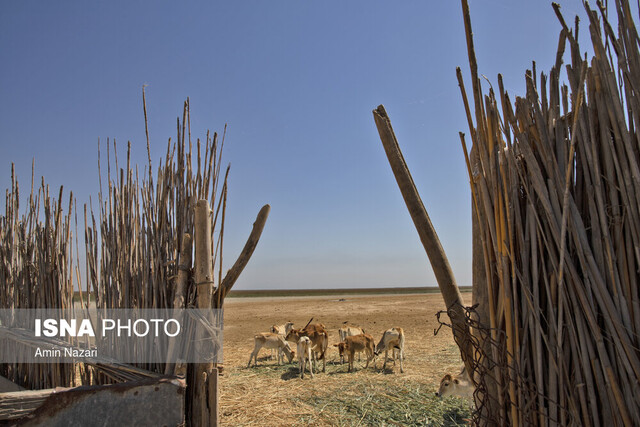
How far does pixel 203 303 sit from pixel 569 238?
9.12 ft

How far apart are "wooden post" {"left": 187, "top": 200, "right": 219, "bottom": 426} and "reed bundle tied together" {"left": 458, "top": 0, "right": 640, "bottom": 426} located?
2.33m

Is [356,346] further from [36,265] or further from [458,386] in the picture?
[36,265]

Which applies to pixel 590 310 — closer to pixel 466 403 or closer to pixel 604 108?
pixel 604 108

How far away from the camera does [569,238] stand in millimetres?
1964

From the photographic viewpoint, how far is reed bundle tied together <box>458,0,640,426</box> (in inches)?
72.5

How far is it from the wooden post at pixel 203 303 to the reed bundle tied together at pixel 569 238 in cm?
233

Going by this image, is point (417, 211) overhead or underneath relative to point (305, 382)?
overhead

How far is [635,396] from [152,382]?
3290mm

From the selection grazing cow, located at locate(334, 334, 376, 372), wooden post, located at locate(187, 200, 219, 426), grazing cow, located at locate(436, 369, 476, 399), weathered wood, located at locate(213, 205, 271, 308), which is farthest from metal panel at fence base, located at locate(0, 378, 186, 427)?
grazing cow, located at locate(334, 334, 376, 372)

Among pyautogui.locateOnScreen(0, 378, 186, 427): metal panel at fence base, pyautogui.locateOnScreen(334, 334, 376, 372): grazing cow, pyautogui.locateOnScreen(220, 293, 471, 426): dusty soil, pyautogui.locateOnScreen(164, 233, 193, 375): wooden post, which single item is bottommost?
pyautogui.locateOnScreen(220, 293, 471, 426): dusty soil

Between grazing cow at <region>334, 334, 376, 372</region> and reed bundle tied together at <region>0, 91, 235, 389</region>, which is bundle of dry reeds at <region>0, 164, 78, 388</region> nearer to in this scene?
reed bundle tied together at <region>0, 91, 235, 389</region>

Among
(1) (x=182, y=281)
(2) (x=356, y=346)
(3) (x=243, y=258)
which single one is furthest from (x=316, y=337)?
(1) (x=182, y=281)

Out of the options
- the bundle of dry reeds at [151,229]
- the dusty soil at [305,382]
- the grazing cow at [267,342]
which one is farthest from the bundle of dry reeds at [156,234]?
the grazing cow at [267,342]

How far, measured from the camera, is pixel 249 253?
4.00 m
